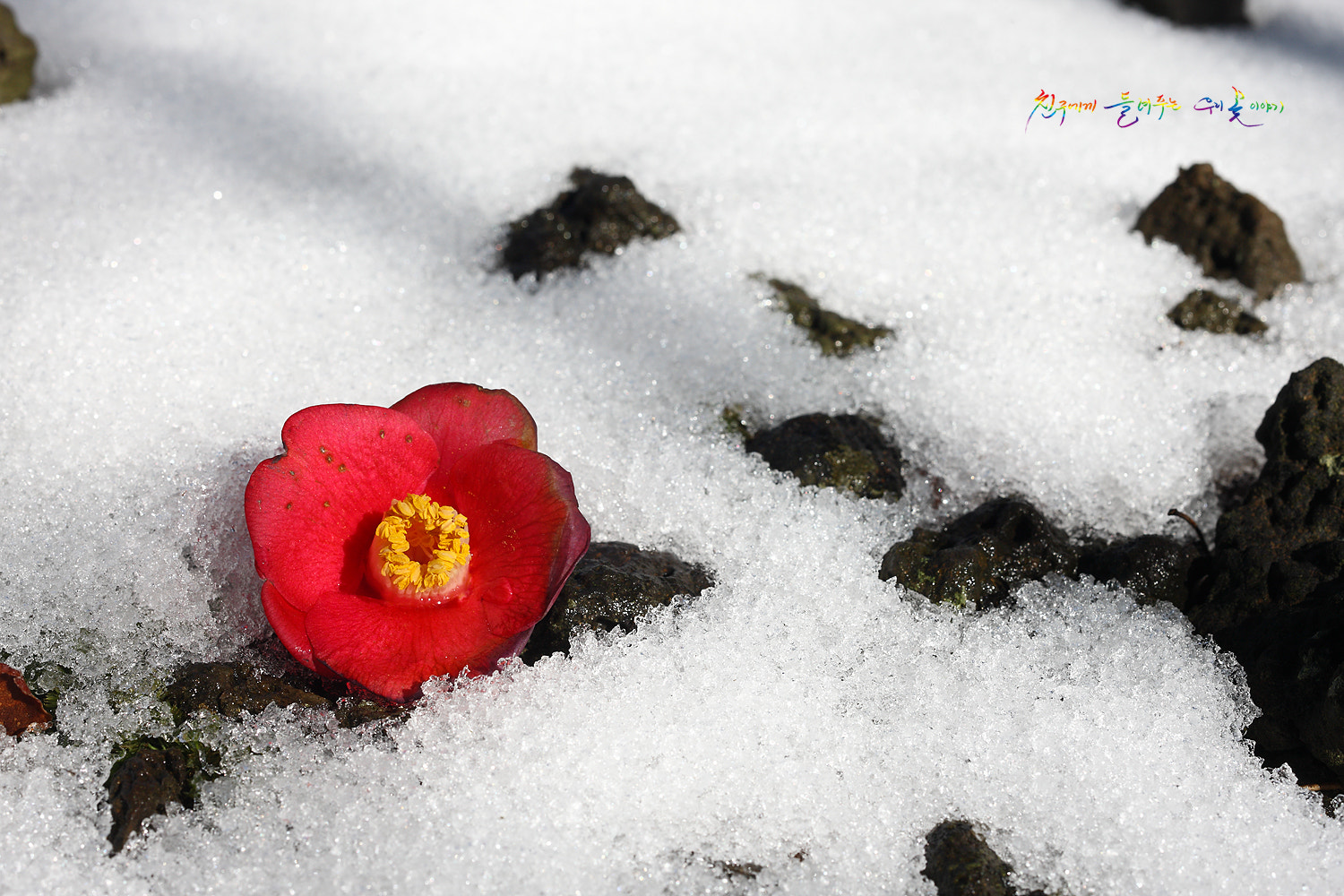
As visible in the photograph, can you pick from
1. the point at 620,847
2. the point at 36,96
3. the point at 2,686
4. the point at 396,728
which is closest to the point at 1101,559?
the point at 620,847

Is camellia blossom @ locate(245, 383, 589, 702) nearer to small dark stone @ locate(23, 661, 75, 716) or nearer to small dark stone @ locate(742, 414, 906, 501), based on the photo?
small dark stone @ locate(23, 661, 75, 716)

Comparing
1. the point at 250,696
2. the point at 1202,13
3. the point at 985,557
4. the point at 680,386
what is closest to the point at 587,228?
the point at 680,386

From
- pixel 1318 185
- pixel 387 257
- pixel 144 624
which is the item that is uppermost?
pixel 1318 185

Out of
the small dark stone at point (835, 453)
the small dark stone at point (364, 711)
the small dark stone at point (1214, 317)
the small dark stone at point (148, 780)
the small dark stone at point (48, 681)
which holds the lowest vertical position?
the small dark stone at point (48, 681)

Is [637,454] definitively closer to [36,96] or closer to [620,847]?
[620,847]

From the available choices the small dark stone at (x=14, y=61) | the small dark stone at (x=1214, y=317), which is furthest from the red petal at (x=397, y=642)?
the small dark stone at (x=14, y=61)

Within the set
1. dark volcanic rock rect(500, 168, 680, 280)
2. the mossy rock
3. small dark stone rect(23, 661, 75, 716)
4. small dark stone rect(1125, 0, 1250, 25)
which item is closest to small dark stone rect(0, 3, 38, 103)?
dark volcanic rock rect(500, 168, 680, 280)

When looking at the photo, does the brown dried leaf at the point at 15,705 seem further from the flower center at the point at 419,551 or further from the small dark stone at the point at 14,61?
the small dark stone at the point at 14,61
